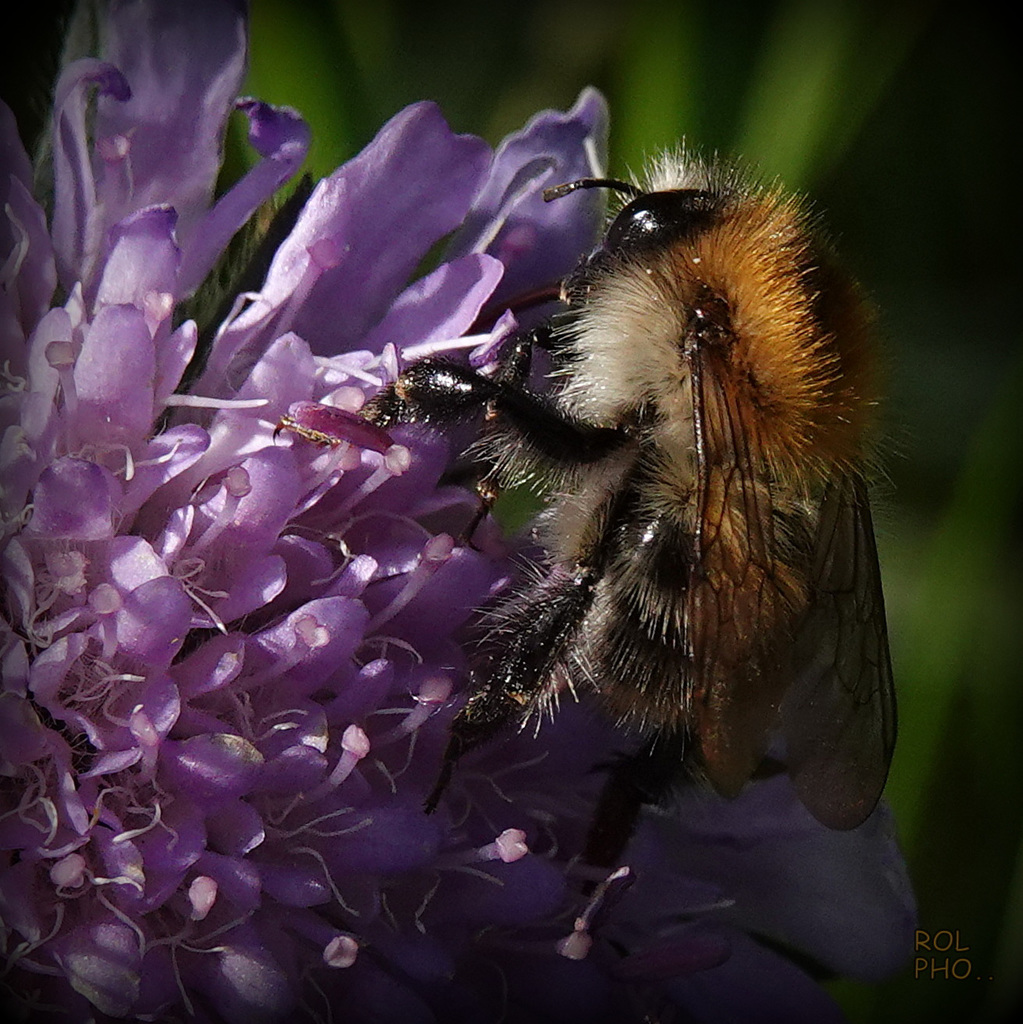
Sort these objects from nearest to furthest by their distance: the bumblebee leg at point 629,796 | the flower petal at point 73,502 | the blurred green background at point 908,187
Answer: the flower petal at point 73,502
the bumblebee leg at point 629,796
the blurred green background at point 908,187

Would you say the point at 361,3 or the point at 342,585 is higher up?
the point at 361,3

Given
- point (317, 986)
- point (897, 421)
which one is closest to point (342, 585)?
point (317, 986)

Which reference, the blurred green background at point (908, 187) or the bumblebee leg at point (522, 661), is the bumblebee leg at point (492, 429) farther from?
the blurred green background at point (908, 187)

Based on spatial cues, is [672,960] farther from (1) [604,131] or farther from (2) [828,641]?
(1) [604,131]

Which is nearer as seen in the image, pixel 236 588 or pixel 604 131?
pixel 236 588

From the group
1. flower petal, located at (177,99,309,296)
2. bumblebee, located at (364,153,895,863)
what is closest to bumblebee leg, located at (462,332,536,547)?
bumblebee, located at (364,153,895,863)

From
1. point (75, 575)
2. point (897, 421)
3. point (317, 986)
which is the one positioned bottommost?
point (317, 986)

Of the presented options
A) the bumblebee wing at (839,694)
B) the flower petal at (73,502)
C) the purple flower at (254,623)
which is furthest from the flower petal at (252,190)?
the bumblebee wing at (839,694)
